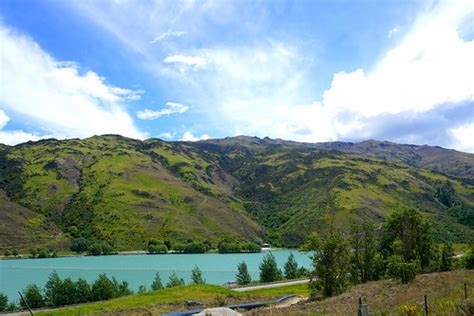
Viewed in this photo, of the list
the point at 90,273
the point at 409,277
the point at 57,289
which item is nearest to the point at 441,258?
the point at 409,277

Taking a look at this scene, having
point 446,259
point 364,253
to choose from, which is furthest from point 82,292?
point 446,259

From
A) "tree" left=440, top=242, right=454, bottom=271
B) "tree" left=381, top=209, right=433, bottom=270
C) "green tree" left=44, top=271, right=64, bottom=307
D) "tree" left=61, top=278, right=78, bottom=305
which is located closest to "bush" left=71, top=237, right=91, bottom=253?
"green tree" left=44, top=271, right=64, bottom=307

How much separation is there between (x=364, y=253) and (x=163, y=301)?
80.6 feet

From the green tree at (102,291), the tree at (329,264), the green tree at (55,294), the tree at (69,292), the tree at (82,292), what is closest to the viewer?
the tree at (329,264)

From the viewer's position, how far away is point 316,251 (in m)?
38.3

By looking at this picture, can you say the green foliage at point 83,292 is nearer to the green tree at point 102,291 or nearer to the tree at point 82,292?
the tree at point 82,292

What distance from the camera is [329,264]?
37969 mm

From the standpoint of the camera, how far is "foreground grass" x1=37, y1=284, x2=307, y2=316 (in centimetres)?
3719

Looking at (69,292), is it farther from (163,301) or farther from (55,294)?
(163,301)

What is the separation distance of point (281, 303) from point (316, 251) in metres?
5.66

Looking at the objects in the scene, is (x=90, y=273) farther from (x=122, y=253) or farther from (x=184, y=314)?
(x=184, y=314)

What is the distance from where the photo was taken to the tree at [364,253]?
51.4 metres

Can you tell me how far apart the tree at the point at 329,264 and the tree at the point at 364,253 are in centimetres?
1369

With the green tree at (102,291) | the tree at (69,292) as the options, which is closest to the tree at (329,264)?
the green tree at (102,291)
